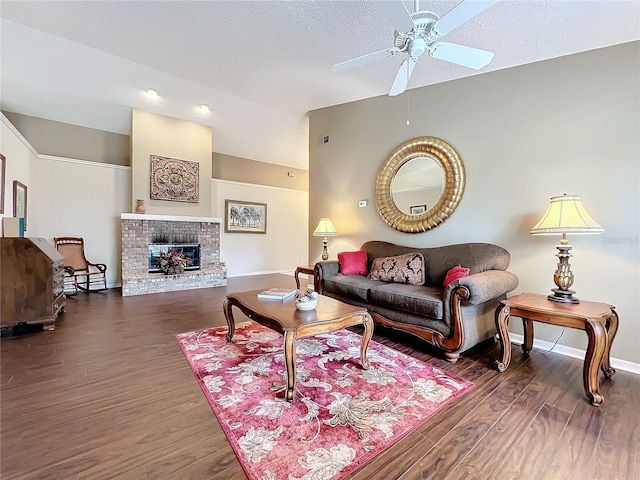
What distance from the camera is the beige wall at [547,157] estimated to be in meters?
2.37

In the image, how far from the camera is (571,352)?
261 centimetres

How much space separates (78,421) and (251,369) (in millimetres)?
1051

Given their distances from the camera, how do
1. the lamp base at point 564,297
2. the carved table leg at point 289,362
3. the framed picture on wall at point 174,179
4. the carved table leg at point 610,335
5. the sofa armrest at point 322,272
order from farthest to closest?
the framed picture on wall at point 174,179 → the sofa armrest at point 322,272 → the lamp base at point 564,297 → the carved table leg at point 610,335 → the carved table leg at point 289,362

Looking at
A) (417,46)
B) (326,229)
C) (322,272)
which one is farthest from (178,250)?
(417,46)

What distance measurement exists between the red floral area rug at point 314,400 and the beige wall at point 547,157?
1583 millimetres

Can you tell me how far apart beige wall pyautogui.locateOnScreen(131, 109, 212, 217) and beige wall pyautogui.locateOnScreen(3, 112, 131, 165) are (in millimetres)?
1002

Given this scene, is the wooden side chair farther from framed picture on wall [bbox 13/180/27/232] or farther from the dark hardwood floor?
the dark hardwood floor

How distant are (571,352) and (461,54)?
2.73 metres

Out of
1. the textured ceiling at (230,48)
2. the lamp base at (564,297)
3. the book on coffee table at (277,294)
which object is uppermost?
the textured ceiling at (230,48)

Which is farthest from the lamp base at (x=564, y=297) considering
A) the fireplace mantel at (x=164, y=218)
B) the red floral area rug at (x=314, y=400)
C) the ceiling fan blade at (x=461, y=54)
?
the fireplace mantel at (x=164, y=218)

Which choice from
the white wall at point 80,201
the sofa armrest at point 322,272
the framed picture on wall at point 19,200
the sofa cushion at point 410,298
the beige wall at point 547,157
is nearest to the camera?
the beige wall at point 547,157

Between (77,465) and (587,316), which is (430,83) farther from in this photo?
(77,465)

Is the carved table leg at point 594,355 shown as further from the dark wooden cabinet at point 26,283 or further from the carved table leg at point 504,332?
the dark wooden cabinet at point 26,283

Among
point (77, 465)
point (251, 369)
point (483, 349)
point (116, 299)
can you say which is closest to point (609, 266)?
point (483, 349)
